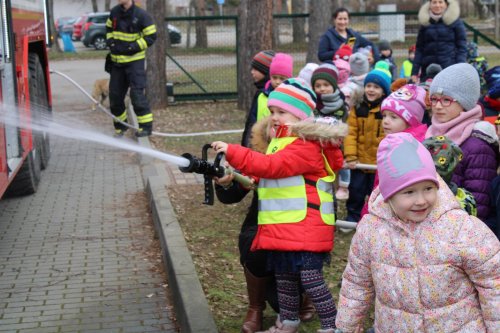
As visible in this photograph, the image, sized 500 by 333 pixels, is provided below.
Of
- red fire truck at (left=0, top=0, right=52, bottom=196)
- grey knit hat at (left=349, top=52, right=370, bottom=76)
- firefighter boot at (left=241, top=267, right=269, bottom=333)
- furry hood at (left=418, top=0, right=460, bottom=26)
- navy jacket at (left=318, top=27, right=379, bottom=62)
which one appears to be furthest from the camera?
navy jacket at (left=318, top=27, right=379, bottom=62)

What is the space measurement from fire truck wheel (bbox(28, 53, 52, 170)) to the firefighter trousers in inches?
48.4

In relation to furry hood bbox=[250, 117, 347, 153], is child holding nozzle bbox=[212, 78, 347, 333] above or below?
below

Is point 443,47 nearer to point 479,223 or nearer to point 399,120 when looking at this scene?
point 399,120

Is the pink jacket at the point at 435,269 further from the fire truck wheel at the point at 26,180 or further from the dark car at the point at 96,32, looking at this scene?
the dark car at the point at 96,32

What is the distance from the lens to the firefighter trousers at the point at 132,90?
12.4 m

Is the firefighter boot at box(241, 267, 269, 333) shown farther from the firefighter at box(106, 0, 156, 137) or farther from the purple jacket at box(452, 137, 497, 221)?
the firefighter at box(106, 0, 156, 137)

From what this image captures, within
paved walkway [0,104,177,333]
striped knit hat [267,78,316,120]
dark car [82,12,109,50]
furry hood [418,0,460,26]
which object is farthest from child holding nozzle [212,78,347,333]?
dark car [82,12,109,50]

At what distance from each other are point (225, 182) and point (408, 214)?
1460 mm

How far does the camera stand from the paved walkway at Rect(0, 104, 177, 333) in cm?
591

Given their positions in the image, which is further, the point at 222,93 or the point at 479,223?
the point at 222,93

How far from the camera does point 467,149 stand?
15.1ft

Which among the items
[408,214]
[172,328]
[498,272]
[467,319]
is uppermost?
[408,214]

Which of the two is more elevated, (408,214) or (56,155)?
(408,214)

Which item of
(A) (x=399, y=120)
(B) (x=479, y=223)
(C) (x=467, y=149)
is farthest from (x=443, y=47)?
(B) (x=479, y=223)
